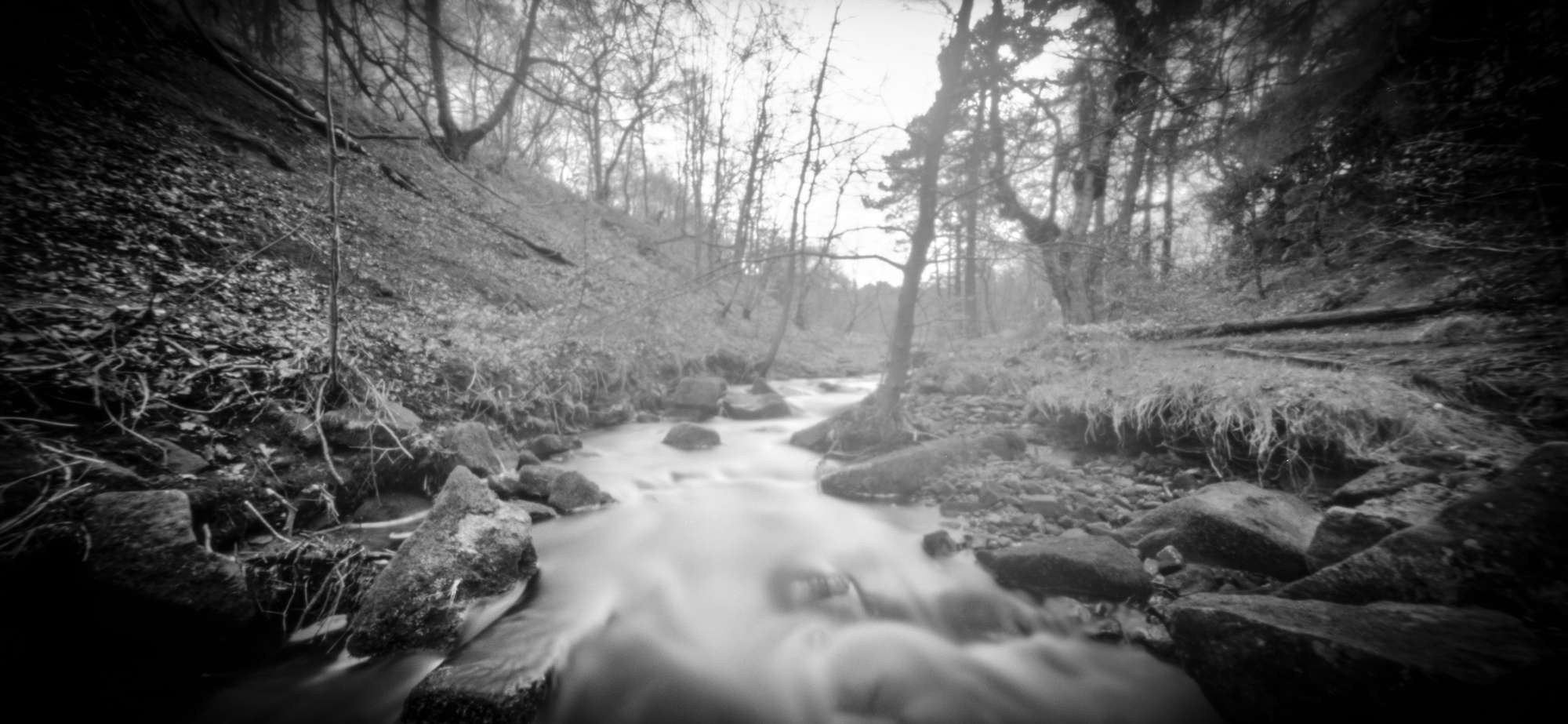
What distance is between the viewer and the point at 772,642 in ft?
10.4

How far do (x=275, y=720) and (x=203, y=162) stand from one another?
772 cm

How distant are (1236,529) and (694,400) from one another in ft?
24.9

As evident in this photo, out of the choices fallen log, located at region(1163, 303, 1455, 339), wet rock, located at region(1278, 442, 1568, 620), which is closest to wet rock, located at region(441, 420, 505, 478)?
wet rock, located at region(1278, 442, 1568, 620)

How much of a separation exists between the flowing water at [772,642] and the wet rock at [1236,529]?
3.24 ft

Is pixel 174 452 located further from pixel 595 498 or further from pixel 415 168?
pixel 415 168

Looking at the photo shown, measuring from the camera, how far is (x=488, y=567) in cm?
310

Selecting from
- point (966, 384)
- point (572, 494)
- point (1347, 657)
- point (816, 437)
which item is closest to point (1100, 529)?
point (1347, 657)

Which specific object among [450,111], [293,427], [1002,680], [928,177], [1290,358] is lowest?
[1002,680]

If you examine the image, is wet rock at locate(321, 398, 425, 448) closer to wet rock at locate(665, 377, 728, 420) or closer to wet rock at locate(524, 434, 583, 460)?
wet rock at locate(524, 434, 583, 460)

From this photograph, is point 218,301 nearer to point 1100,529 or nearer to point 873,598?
point 873,598

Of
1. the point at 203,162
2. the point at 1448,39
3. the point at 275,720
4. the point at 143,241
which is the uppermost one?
the point at 1448,39

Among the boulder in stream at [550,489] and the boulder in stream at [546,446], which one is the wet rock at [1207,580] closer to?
the boulder in stream at [550,489]

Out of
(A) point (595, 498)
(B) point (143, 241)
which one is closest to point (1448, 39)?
(A) point (595, 498)

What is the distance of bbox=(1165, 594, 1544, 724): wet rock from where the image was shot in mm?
1620
